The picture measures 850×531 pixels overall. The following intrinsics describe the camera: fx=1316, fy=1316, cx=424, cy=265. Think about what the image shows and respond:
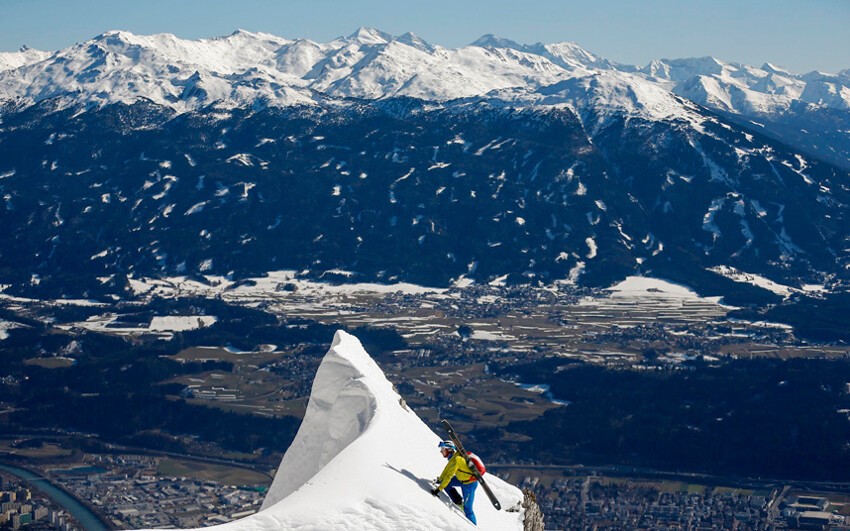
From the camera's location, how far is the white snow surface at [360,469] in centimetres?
2919

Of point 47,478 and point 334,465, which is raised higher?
point 334,465

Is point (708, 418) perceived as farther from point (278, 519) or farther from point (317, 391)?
point (278, 519)

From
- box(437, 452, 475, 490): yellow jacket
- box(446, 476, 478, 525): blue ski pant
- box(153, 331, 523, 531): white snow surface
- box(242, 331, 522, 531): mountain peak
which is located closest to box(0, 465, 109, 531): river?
box(242, 331, 522, 531): mountain peak

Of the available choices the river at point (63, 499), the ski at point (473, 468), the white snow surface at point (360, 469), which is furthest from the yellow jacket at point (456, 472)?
the river at point (63, 499)

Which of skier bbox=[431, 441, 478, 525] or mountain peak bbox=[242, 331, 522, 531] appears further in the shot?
skier bbox=[431, 441, 478, 525]

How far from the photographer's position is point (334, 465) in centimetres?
3238

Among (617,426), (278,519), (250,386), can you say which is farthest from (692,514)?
(278,519)

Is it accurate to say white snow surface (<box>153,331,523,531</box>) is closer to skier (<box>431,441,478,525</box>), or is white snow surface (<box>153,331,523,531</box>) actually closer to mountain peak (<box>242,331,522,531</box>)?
mountain peak (<box>242,331,522,531</box>)

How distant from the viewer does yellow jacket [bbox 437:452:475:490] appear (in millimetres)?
32219

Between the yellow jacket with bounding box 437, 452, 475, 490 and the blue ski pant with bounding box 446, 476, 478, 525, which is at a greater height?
the yellow jacket with bounding box 437, 452, 475, 490

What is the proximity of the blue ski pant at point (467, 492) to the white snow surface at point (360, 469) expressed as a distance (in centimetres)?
43

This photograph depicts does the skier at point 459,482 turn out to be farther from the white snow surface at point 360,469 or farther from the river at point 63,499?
the river at point 63,499

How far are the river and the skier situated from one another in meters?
91.1

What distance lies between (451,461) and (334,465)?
2.88 metres
